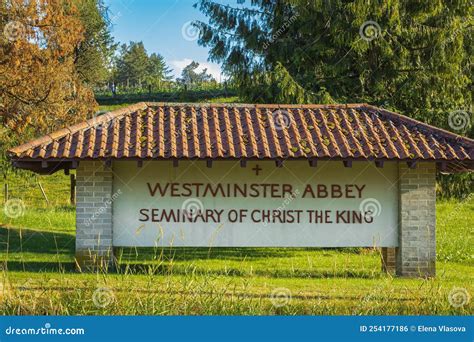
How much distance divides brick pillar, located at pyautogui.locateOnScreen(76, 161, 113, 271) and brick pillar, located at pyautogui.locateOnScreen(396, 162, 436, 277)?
6.10 m

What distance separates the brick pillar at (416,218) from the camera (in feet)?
49.1

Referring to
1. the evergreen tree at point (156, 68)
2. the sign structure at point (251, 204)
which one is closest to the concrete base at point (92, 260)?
the sign structure at point (251, 204)

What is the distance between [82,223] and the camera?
14.7 meters

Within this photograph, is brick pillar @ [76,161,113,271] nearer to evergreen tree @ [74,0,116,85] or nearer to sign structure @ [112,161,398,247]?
sign structure @ [112,161,398,247]

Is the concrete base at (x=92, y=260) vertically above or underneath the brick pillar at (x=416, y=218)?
underneath

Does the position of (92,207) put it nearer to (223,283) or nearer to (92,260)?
(92,260)

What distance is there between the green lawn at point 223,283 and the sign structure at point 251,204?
2.38 ft

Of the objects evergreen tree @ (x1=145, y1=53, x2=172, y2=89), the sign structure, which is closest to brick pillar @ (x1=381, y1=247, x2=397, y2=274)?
the sign structure

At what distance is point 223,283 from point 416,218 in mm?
5086

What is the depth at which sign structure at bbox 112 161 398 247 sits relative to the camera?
48.8 ft

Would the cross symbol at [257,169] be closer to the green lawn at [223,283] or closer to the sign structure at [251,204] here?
the sign structure at [251,204]

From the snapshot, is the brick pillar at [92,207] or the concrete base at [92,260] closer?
the concrete base at [92,260]

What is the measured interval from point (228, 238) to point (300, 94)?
276 inches

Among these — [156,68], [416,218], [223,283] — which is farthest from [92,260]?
[156,68]
